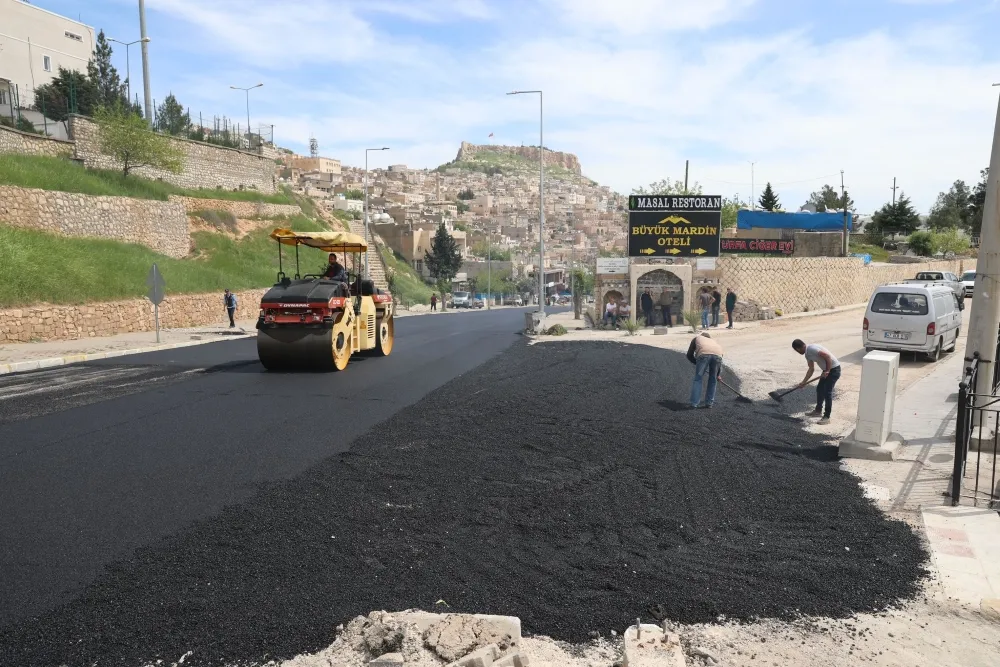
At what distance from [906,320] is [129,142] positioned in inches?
1388

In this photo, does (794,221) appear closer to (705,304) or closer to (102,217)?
(705,304)

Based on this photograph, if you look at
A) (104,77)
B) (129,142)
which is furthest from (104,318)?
(104,77)

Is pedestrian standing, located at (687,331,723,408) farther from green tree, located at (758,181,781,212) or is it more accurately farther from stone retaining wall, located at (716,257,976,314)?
green tree, located at (758,181,781,212)

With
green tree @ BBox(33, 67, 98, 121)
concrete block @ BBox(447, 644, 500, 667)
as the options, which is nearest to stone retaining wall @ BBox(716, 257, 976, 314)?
concrete block @ BBox(447, 644, 500, 667)

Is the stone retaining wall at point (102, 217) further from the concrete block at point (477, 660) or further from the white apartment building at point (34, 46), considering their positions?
the concrete block at point (477, 660)

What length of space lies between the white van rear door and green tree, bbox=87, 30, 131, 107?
1753 inches

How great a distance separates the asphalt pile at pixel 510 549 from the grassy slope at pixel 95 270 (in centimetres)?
1686

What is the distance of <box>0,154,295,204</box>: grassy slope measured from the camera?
28.3 meters

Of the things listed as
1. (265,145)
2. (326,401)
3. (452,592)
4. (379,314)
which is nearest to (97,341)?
(379,314)

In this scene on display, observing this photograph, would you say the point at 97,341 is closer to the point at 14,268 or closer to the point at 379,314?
the point at 14,268

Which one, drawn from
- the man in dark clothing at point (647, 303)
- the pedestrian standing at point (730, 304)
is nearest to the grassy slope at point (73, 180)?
the man in dark clothing at point (647, 303)

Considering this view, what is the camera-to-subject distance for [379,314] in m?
17.8

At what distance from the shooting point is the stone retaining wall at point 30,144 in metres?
30.9

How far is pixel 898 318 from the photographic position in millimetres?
16891
